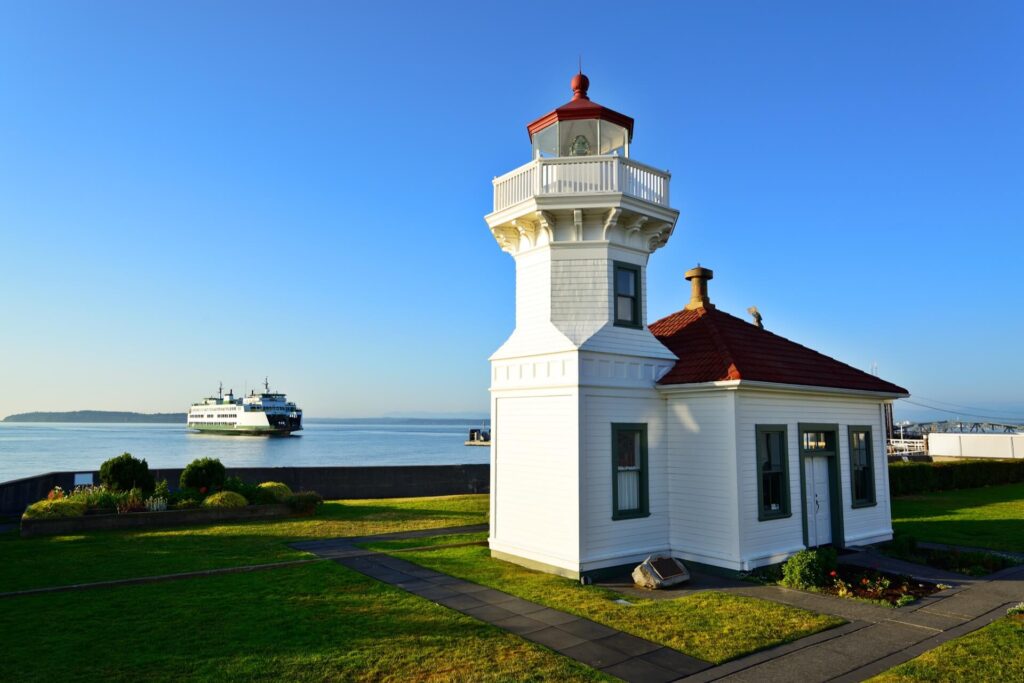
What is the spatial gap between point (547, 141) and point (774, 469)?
8983 mm

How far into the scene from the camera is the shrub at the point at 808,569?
35.8 ft

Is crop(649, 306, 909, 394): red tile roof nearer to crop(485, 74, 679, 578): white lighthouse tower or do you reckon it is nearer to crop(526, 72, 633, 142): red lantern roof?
crop(485, 74, 679, 578): white lighthouse tower

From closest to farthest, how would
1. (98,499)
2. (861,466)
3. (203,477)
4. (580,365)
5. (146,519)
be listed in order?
(580,365), (861,466), (146,519), (98,499), (203,477)

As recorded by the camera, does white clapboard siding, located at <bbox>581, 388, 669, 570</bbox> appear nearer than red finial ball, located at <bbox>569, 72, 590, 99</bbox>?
Yes

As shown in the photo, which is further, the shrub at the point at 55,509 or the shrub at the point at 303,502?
the shrub at the point at 303,502

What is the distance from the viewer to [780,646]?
7977mm

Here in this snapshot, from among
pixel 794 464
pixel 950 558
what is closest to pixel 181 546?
pixel 794 464

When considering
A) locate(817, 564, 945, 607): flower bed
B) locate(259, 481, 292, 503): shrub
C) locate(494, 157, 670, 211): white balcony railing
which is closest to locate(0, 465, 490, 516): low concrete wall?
locate(259, 481, 292, 503): shrub

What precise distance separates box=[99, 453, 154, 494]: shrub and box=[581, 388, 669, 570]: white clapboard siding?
14.3m

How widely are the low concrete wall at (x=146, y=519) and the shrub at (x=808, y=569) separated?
47.9ft

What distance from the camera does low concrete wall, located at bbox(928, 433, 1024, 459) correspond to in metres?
38.0

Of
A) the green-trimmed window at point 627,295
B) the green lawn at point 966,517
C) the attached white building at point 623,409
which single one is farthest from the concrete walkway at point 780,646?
the green-trimmed window at point 627,295

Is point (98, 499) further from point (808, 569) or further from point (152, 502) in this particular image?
point (808, 569)

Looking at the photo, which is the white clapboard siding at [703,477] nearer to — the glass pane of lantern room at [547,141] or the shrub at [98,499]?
the glass pane of lantern room at [547,141]
